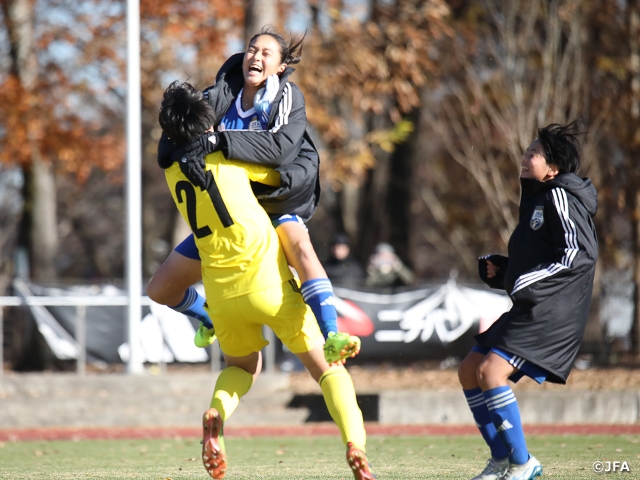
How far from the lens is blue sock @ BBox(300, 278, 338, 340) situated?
189 inches

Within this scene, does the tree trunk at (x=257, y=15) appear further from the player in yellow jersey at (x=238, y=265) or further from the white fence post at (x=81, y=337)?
the player in yellow jersey at (x=238, y=265)

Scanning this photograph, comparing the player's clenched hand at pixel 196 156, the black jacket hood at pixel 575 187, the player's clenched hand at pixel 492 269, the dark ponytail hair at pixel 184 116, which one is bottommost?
the player's clenched hand at pixel 492 269

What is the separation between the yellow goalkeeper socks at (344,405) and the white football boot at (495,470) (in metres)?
0.91

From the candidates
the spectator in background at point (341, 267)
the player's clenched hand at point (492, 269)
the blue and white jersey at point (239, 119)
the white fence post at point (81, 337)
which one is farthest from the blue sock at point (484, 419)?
the spectator in background at point (341, 267)

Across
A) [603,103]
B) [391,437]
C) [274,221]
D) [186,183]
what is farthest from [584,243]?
[603,103]

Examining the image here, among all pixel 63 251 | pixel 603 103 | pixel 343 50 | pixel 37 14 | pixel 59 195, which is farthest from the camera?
pixel 63 251

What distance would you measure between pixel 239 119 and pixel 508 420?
2.25 meters

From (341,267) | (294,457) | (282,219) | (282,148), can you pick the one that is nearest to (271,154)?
(282,148)

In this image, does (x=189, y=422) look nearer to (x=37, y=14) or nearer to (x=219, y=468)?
(x=219, y=468)

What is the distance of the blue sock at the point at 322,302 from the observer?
4.81m

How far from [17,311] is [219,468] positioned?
9.94 metres

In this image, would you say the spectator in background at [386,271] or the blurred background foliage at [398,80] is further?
the spectator in background at [386,271]

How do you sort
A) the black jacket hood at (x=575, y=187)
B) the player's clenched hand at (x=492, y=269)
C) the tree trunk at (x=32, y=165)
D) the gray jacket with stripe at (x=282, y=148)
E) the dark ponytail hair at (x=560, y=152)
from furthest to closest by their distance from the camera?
the tree trunk at (x=32, y=165) → the player's clenched hand at (x=492, y=269) → the dark ponytail hair at (x=560, y=152) → the black jacket hood at (x=575, y=187) → the gray jacket with stripe at (x=282, y=148)

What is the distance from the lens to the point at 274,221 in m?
5.13
